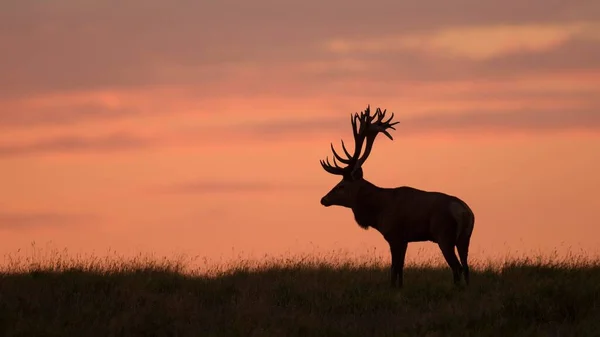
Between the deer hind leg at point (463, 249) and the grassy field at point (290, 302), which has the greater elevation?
the deer hind leg at point (463, 249)

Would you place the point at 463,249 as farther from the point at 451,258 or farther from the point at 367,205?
the point at 367,205

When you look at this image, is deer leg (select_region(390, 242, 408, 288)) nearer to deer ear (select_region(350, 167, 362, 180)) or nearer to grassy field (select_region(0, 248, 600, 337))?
grassy field (select_region(0, 248, 600, 337))

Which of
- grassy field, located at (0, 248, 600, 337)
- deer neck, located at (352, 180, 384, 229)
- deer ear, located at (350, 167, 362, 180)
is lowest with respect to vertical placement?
grassy field, located at (0, 248, 600, 337)

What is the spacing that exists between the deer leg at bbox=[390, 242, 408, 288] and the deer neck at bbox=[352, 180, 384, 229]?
0.84m

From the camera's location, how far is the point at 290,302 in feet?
51.6

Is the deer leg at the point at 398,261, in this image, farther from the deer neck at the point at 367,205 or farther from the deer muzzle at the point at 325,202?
the deer muzzle at the point at 325,202

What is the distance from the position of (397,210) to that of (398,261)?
Answer: 89 centimetres

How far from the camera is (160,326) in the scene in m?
14.1

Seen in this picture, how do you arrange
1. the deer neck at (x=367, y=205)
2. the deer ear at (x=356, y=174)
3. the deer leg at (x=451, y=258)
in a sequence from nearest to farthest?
the deer leg at (x=451, y=258), the deer neck at (x=367, y=205), the deer ear at (x=356, y=174)

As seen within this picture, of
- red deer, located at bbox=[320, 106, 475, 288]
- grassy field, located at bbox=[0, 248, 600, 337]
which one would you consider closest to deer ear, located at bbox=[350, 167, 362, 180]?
red deer, located at bbox=[320, 106, 475, 288]

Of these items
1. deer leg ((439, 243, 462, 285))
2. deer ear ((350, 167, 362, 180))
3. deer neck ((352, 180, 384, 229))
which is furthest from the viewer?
deer ear ((350, 167, 362, 180))

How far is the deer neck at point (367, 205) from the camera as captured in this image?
59.8 ft

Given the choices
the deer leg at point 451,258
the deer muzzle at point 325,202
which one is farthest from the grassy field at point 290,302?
the deer muzzle at point 325,202

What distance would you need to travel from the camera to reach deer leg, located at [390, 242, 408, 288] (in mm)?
17139
